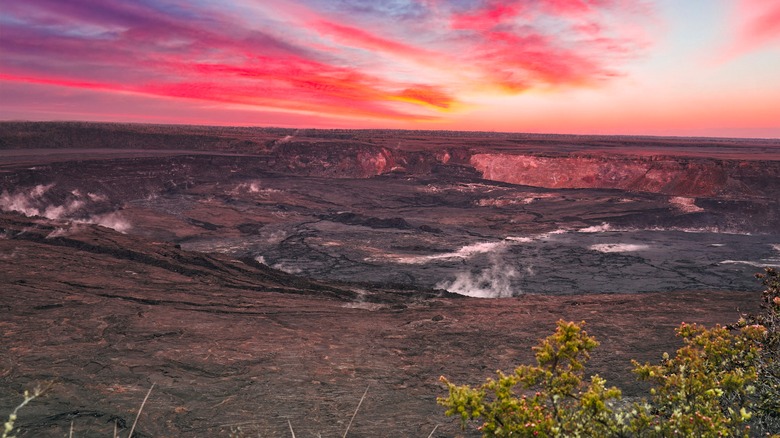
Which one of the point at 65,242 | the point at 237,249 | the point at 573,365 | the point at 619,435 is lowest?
the point at 237,249

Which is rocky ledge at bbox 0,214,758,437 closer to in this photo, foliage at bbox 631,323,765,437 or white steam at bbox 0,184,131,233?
foliage at bbox 631,323,765,437

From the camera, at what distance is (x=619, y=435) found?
9.20ft

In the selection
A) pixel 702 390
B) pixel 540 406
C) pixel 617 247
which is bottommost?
pixel 617 247

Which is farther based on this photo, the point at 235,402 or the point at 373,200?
the point at 373,200

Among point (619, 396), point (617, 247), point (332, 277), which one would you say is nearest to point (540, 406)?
point (619, 396)

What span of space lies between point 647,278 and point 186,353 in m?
16.5

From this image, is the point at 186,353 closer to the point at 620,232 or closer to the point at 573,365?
the point at 573,365

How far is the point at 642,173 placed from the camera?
41969 millimetres

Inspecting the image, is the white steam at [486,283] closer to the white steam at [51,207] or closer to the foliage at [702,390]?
the foliage at [702,390]

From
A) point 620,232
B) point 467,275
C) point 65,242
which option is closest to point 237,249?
point 65,242

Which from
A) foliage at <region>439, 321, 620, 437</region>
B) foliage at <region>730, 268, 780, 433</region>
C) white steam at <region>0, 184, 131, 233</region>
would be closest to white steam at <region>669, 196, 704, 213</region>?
foliage at <region>730, 268, 780, 433</region>

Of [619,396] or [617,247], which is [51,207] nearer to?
[617,247]

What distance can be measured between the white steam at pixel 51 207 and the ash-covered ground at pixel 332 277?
0.47 ft

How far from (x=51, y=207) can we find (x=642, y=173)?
42.7 metres
